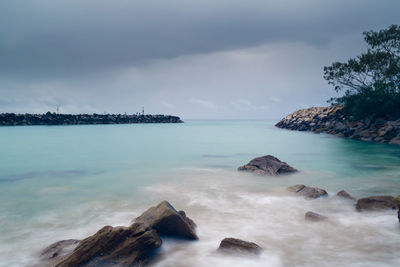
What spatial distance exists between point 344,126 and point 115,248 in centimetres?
3164

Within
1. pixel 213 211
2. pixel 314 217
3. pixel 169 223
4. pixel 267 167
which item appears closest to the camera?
pixel 169 223

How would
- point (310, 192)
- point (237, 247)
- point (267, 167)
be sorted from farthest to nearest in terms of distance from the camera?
point (267, 167), point (310, 192), point (237, 247)

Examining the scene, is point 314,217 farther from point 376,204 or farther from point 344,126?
point 344,126

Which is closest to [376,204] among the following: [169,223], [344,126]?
[169,223]

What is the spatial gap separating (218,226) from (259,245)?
100 cm

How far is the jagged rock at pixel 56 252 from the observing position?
3.78 m

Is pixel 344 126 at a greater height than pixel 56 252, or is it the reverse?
pixel 344 126

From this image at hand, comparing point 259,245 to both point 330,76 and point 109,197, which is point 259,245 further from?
point 330,76

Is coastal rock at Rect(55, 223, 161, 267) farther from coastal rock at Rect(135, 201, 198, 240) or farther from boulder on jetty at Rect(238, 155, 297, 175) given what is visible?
boulder on jetty at Rect(238, 155, 297, 175)

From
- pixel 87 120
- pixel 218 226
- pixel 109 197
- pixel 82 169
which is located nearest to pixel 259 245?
pixel 218 226

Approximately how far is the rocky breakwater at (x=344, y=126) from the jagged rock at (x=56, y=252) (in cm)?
2308

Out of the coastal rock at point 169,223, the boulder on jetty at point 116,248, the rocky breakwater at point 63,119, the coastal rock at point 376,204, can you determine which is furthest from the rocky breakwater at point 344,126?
the rocky breakwater at point 63,119

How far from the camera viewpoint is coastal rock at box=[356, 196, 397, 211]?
5590 millimetres

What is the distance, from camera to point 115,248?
11.4 ft
